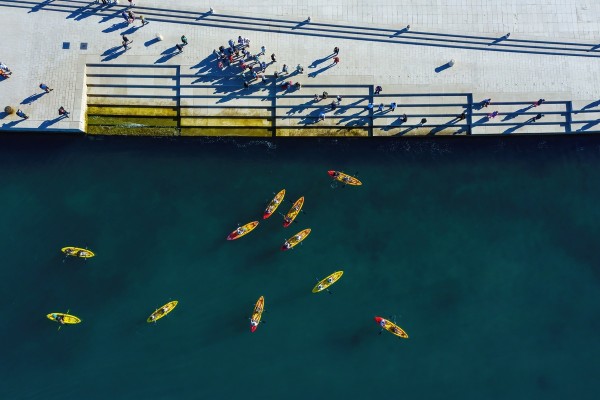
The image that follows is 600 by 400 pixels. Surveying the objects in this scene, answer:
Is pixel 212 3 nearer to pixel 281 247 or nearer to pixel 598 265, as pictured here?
pixel 281 247

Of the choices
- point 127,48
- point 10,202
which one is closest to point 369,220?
point 127,48

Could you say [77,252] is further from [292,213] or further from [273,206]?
[292,213]

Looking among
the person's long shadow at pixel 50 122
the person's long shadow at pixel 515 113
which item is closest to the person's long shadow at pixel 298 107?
the person's long shadow at pixel 515 113

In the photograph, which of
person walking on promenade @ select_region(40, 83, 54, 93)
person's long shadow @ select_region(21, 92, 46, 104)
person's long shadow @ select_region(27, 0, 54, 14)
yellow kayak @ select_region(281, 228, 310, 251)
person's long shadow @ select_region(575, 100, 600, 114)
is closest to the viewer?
person walking on promenade @ select_region(40, 83, 54, 93)

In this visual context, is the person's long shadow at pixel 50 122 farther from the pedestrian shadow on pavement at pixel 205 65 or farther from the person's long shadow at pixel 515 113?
the person's long shadow at pixel 515 113

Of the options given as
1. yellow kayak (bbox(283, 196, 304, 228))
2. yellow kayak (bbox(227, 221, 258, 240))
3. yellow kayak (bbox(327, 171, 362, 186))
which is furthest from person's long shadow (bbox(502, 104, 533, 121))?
yellow kayak (bbox(227, 221, 258, 240))

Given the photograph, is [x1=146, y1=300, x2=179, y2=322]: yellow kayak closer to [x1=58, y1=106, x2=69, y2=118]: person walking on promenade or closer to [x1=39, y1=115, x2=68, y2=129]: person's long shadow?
[x1=39, y1=115, x2=68, y2=129]: person's long shadow
